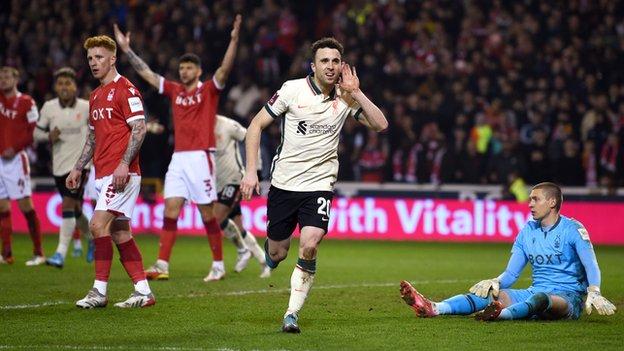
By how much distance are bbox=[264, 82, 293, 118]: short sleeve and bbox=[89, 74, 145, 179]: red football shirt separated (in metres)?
1.78

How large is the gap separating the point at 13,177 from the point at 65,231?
1.06m

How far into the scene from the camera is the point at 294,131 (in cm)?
943

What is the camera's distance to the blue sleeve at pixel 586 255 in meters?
9.55

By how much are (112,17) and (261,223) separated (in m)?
8.81

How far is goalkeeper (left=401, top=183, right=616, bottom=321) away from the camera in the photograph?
31.7 ft

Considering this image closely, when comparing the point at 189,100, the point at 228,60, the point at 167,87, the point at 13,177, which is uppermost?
the point at 228,60

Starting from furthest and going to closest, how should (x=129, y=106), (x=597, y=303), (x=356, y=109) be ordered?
(x=129, y=106), (x=356, y=109), (x=597, y=303)

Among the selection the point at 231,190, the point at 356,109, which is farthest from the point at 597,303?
the point at 231,190

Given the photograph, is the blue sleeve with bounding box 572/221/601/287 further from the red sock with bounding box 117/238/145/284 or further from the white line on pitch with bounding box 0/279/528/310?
the red sock with bounding box 117/238/145/284

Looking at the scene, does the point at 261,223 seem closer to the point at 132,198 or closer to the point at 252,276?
the point at 252,276

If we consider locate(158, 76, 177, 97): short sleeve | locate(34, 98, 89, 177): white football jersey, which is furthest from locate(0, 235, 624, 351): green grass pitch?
locate(158, 76, 177, 97): short sleeve

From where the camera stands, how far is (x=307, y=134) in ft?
30.9

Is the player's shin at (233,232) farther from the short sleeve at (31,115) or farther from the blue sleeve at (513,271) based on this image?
the blue sleeve at (513,271)

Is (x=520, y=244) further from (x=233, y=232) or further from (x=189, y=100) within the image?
(x=233, y=232)
